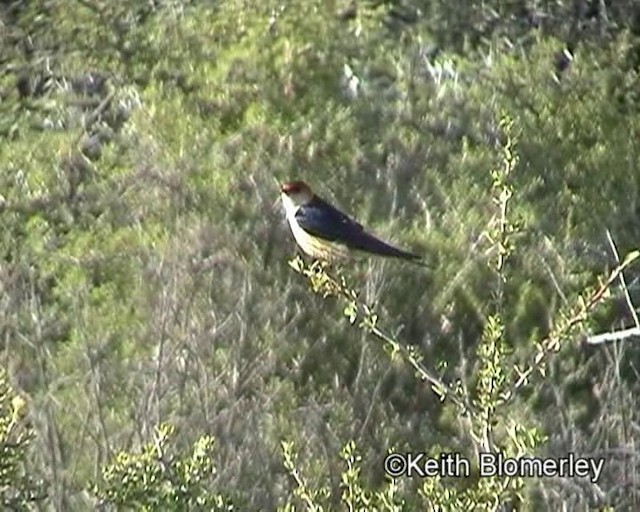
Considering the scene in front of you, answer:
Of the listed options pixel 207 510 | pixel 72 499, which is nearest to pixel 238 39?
pixel 72 499

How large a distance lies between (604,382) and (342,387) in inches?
43.2

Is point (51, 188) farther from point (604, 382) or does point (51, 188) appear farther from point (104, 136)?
point (604, 382)

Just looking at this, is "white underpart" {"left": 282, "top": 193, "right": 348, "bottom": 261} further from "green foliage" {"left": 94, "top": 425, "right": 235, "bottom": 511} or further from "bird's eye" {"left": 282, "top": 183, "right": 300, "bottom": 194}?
"green foliage" {"left": 94, "top": 425, "right": 235, "bottom": 511}

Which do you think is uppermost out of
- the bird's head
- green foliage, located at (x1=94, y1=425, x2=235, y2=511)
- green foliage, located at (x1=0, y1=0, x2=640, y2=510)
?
green foliage, located at (x1=94, y1=425, x2=235, y2=511)

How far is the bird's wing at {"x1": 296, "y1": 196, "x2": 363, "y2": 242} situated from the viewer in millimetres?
6191

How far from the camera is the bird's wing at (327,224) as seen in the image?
619 centimetres

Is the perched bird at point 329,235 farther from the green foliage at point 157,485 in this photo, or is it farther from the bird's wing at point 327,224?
the green foliage at point 157,485

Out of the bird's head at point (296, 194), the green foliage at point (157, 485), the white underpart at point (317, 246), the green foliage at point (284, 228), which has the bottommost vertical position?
the green foliage at point (284, 228)

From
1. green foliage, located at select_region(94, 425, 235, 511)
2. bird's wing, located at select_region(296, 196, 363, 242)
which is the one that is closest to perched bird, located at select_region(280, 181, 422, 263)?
bird's wing, located at select_region(296, 196, 363, 242)

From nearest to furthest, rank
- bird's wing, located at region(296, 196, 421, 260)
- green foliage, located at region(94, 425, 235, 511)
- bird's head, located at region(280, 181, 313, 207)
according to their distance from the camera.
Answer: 1. green foliage, located at region(94, 425, 235, 511)
2. bird's wing, located at region(296, 196, 421, 260)
3. bird's head, located at region(280, 181, 313, 207)

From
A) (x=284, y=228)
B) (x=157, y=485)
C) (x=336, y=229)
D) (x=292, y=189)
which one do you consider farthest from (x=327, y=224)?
(x=157, y=485)

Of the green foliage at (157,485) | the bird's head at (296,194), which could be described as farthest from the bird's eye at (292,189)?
the green foliage at (157,485)

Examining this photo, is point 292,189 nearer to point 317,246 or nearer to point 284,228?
point 317,246

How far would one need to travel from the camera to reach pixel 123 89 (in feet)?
29.5
